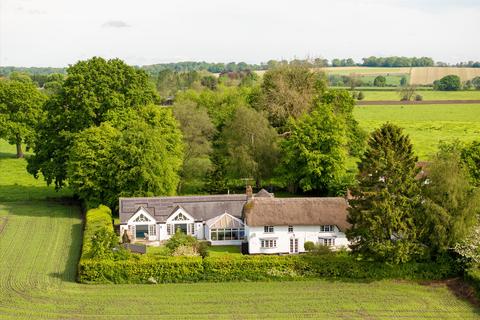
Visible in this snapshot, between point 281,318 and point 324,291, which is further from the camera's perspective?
point 324,291

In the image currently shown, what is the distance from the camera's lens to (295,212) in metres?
48.6

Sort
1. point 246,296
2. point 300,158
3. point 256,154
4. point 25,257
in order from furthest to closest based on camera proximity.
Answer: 1. point 256,154
2. point 300,158
3. point 25,257
4. point 246,296

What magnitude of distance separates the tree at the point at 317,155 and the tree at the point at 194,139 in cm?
894

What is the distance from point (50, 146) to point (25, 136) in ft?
72.2

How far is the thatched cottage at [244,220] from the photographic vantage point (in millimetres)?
48125

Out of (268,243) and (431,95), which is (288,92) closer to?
(268,243)

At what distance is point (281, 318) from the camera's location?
116 ft

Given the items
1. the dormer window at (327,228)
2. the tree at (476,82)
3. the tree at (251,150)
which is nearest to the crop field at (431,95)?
the tree at (476,82)

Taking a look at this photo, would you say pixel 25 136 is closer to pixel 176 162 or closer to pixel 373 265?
pixel 176 162

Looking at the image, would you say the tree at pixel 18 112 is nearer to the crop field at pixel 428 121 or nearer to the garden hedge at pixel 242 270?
the garden hedge at pixel 242 270

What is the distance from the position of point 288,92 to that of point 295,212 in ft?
100

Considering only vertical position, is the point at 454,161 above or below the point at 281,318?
above

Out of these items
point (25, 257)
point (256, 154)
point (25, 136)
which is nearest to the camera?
point (25, 257)

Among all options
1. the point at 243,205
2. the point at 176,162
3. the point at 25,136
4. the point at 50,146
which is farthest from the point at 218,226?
the point at 25,136
